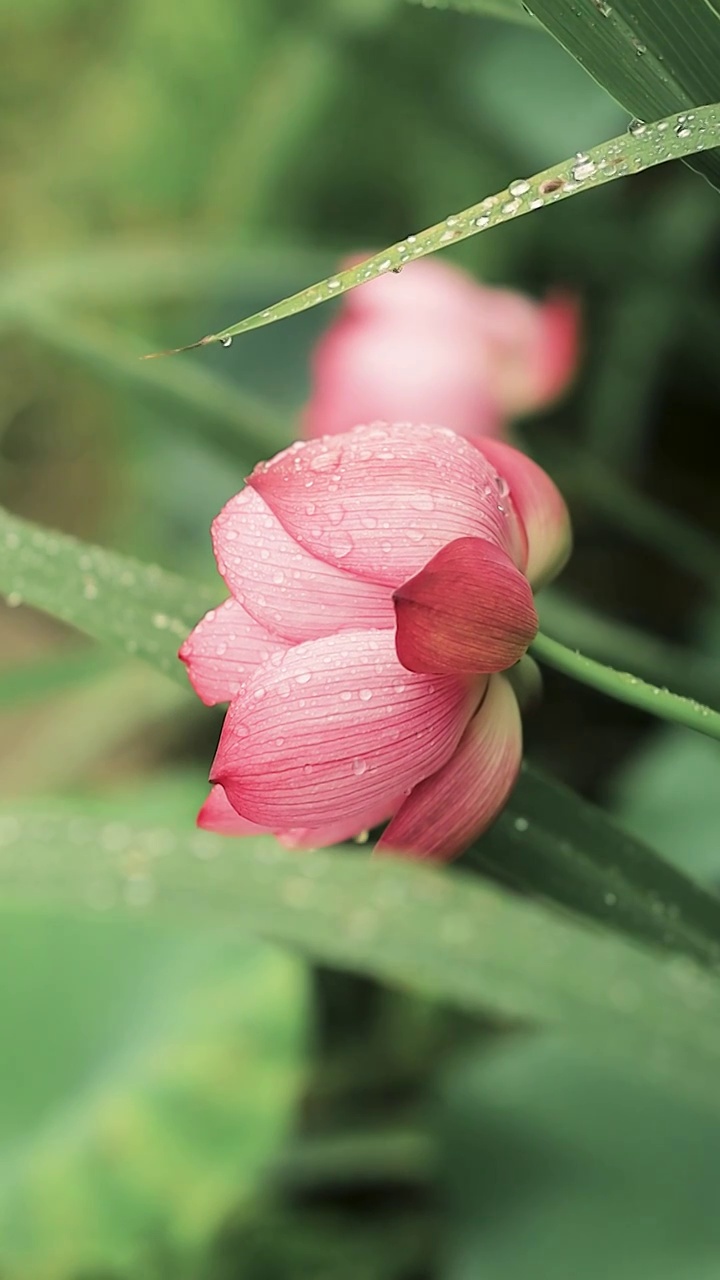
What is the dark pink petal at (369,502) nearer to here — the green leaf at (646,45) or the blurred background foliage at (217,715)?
the green leaf at (646,45)

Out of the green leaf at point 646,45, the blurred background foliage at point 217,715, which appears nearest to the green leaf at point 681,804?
the blurred background foliage at point 217,715

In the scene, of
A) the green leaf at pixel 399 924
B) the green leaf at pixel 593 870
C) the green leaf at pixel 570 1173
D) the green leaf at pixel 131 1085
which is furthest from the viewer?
the green leaf at pixel 131 1085

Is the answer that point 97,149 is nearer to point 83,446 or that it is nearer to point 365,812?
point 83,446

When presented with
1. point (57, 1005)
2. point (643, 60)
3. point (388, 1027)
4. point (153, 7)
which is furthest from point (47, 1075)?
point (153, 7)

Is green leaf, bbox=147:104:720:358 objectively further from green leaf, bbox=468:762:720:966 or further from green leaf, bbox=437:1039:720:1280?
green leaf, bbox=437:1039:720:1280

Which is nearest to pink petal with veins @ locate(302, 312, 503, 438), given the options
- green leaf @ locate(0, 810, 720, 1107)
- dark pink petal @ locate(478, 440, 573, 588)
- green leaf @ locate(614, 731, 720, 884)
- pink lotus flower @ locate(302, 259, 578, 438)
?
pink lotus flower @ locate(302, 259, 578, 438)

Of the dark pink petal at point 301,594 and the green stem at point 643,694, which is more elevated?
the green stem at point 643,694

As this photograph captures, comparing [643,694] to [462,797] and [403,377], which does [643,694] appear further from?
[403,377]
